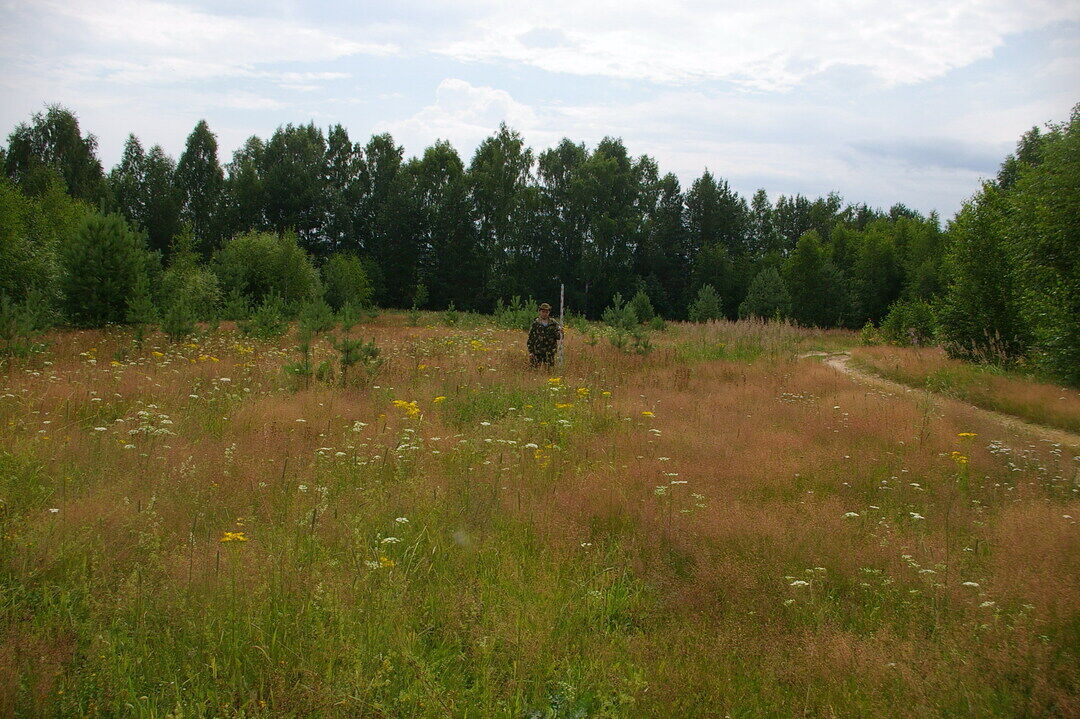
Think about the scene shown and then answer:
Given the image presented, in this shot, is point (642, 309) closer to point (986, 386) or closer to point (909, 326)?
point (909, 326)

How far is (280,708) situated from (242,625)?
61 centimetres

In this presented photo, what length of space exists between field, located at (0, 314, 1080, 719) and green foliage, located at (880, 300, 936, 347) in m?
18.8

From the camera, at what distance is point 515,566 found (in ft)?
12.9

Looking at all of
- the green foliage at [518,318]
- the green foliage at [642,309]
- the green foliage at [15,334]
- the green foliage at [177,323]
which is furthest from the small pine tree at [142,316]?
the green foliage at [642,309]

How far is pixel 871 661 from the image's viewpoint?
10.1 feet

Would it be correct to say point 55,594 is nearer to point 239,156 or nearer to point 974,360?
point 974,360

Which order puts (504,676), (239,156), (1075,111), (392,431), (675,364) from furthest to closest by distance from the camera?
(239,156), (675,364), (1075,111), (392,431), (504,676)

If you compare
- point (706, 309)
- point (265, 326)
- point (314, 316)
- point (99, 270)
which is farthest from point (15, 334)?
A: point (706, 309)

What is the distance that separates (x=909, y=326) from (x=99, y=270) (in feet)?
92.2

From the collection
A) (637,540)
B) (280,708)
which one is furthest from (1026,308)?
(280,708)

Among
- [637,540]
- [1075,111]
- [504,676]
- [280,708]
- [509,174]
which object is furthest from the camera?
[509,174]

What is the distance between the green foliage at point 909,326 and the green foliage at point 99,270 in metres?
25.4

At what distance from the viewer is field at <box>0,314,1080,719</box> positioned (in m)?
2.86

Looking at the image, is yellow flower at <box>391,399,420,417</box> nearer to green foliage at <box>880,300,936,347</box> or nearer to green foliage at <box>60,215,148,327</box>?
green foliage at <box>60,215,148,327</box>
